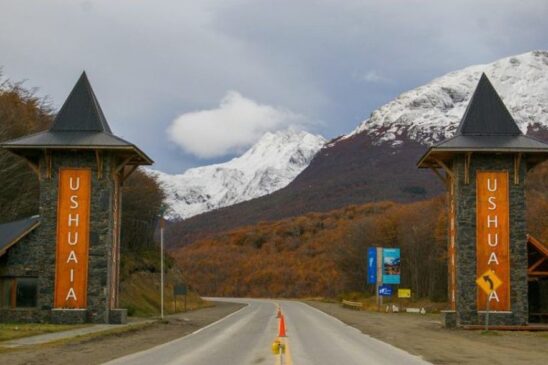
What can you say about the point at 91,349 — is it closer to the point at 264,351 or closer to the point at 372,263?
the point at 264,351

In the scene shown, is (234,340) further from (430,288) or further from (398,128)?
(398,128)

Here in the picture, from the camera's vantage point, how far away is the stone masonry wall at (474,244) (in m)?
38.1

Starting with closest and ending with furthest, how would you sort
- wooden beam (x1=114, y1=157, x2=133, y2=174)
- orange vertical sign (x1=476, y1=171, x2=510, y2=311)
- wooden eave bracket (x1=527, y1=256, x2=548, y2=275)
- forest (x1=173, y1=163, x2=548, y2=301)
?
orange vertical sign (x1=476, y1=171, x2=510, y2=311) → wooden beam (x1=114, y1=157, x2=133, y2=174) → wooden eave bracket (x1=527, y1=256, x2=548, y2=275) → forest (x1=173, y1=163, x2=548, y2=301)

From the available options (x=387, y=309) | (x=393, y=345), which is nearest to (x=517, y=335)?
(x=393, y=345)

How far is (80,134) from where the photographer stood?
39.0 metres

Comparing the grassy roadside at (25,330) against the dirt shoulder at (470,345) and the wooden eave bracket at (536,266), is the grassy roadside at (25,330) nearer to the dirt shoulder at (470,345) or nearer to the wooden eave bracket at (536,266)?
the dirt shoulder at (470,345)

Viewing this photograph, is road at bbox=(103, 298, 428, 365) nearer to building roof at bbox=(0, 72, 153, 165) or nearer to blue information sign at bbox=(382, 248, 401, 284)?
building roof at bbox=(0, 72, 153, 165)

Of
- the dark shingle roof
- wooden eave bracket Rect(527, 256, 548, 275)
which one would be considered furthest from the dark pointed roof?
wooden eave bracket Rect(527, 256, 548, 275)

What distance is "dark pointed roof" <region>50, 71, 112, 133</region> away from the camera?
39.4 m

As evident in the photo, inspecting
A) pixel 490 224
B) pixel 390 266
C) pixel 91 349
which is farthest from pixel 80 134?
pixel 390 266

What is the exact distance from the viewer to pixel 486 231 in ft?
127

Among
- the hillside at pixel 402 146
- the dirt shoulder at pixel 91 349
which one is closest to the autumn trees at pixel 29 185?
the dirt shoulder at pixel 91 349

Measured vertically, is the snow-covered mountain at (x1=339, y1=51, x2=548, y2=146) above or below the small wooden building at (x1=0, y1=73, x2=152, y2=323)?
above

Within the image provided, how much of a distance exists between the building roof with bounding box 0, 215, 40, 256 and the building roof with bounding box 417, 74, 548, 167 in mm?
20128
